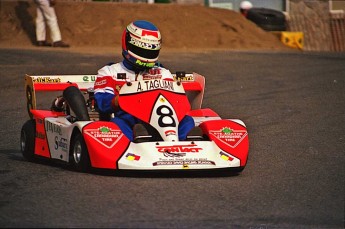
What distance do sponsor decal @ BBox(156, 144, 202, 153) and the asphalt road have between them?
225mm

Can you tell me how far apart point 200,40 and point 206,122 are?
15.1 metres

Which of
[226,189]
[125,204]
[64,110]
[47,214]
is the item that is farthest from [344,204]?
[64,110]

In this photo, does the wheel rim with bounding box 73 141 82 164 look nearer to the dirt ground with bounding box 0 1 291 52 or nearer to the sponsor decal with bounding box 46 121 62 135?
the sponsor decal with bounding box 46 121 62 135

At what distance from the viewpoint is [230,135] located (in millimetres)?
8906

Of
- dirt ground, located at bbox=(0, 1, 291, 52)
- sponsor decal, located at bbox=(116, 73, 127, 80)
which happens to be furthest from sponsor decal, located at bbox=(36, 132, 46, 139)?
dirt ground, located at bbox=(0, 1, 291, 52)

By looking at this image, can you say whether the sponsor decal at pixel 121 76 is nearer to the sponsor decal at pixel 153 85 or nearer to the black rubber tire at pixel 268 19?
the sponsor decal at pixel 153 85

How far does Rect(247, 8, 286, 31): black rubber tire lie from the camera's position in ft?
88.4

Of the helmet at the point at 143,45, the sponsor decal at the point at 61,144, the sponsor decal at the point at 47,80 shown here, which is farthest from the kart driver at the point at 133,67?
the sponsor decal at the point at 47,80

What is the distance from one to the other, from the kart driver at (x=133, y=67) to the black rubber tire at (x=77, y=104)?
14cm

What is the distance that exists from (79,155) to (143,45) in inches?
53.1

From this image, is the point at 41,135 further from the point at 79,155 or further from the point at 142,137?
the point at 142,137

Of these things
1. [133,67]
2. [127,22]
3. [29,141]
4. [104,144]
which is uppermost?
[133,67]

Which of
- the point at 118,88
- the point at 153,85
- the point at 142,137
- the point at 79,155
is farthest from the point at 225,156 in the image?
the point at 118,88

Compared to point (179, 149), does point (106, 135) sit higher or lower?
higher
